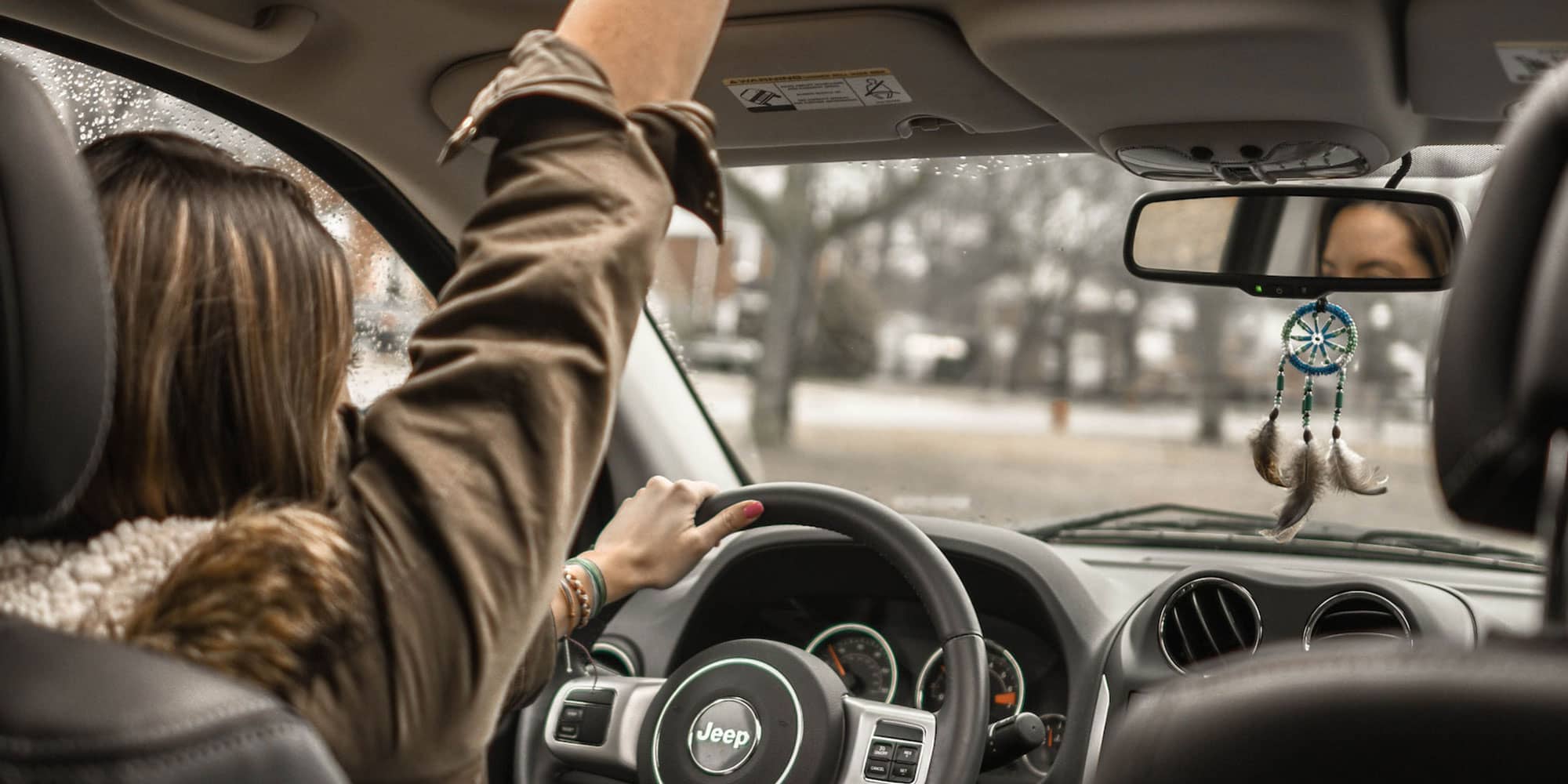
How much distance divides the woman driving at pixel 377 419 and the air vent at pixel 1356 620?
5.07ft

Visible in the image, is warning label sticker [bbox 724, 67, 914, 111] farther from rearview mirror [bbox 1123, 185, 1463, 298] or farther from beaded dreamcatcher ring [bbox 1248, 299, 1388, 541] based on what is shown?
beaded dreamcatcher ring [bbox 1248, 299, 1388, 541]

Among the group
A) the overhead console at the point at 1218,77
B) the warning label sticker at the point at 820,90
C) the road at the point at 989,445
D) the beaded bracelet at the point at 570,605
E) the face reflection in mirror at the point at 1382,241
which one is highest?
the overhead console at the point at 1218,77

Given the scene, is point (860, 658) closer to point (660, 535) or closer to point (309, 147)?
point (660, 535)

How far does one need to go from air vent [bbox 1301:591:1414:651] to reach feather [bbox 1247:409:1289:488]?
245 mm

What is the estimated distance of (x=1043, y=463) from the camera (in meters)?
16.0

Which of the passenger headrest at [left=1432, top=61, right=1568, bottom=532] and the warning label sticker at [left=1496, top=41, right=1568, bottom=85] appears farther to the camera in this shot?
the warning label sticker at [left=1496, top=41, right=1568, bottom=85]

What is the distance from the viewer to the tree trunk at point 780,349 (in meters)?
14.3

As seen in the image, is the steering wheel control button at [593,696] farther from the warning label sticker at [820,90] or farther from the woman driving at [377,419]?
the woman driving at [377,419]

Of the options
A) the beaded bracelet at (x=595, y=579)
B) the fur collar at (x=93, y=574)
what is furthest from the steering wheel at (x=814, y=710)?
the fur collar at (x=93, y=574)

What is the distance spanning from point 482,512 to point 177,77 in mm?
1885

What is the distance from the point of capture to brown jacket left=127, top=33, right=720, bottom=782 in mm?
1038

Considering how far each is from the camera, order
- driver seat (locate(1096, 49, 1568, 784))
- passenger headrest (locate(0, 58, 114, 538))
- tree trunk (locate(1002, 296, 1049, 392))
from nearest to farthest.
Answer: driver seat (locate(1096, 49, 1568, 784)), passenger headrest (locate(0, 58, 114, 538)), tree trunk (locate(1002, 296, 1049, 392))

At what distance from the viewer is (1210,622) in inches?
92.8

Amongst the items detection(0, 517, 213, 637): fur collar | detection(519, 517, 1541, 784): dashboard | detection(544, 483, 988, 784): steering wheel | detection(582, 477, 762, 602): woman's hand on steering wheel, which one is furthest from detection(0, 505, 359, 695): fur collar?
detection(519, 517, 1541, 784): dashboard
